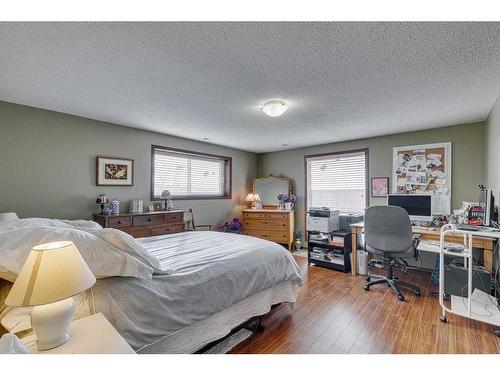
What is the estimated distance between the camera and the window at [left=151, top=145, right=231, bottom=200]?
4.13m

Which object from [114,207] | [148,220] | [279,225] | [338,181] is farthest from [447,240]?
[114,207]

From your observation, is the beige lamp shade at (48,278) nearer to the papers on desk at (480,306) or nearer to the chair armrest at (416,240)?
the papers on desk at (480,306)

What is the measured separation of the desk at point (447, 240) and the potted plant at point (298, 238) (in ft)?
5.22

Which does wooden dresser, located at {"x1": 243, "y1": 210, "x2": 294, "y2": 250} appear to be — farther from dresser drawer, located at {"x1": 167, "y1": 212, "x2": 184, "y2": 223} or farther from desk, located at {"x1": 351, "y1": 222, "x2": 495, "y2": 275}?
dresser drawer, located at {"x1": 167, "y1": 212, "x2": 184, "y2": 223}

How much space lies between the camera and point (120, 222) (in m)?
3.13

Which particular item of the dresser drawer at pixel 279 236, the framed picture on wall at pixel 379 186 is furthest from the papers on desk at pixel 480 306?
the dresser drawer at pixel 279 236

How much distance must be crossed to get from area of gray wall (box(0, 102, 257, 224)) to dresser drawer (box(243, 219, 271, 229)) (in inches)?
89.1

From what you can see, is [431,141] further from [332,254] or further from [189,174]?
[189,174]

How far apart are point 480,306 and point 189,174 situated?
14.3 ft

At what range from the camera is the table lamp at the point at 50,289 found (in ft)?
2.97

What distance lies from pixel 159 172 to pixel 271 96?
101 inches

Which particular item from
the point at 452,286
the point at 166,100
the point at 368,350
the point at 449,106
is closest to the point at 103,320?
the point at 368,350

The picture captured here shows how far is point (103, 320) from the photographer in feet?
3.82
